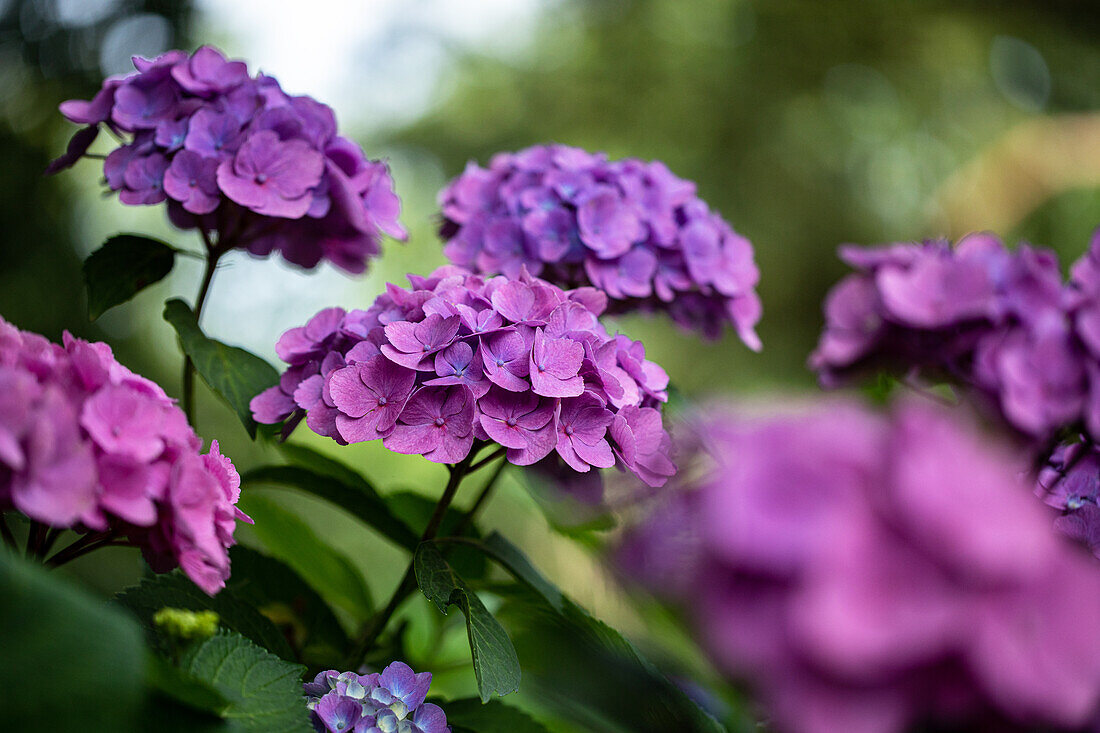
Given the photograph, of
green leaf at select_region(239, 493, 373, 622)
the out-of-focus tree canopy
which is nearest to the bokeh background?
the out-of-focus tree canopy

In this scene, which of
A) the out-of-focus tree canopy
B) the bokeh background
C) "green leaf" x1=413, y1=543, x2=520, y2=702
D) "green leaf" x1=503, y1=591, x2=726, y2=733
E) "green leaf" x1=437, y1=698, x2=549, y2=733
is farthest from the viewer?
the out-of-focus tree canopy

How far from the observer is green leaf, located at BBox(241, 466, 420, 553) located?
680 millimetres

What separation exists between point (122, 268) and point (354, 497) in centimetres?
27

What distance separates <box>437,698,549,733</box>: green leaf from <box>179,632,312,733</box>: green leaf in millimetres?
163

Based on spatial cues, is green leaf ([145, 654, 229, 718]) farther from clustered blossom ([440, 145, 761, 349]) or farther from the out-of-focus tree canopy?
the out-of-focus tree canopy

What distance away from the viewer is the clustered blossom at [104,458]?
1.07 ft

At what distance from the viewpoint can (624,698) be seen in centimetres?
32

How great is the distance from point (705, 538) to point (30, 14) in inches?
74.9

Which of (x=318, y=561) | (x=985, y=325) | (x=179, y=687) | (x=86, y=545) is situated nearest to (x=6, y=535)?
(x=86, y=545)

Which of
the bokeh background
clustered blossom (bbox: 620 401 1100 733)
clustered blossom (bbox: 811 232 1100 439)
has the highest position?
clustered blossom (bbox: 620 401 1100 733)

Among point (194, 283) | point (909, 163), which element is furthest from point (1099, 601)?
point (909, 163)

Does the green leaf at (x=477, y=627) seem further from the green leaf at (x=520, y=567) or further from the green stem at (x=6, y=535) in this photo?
the green stem at (x=6, y=535)

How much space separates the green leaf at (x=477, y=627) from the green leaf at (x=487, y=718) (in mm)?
95

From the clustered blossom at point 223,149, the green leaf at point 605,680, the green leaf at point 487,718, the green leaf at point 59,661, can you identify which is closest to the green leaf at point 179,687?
the green leaf at point 59,661
